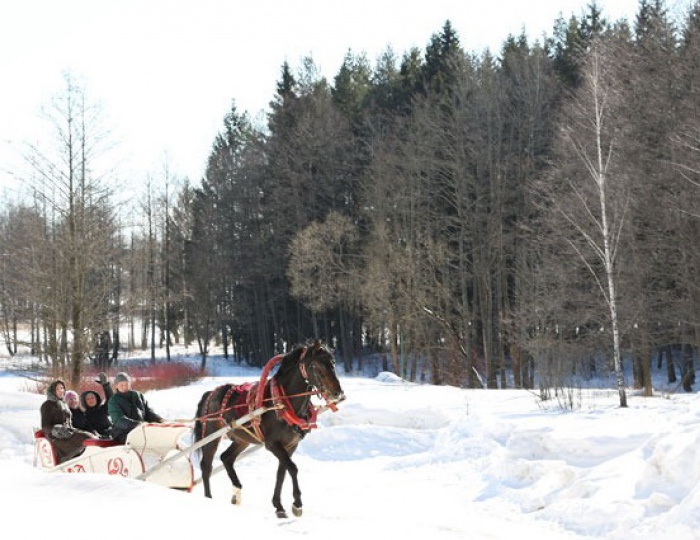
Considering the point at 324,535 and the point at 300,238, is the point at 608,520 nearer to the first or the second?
the point at 324,535

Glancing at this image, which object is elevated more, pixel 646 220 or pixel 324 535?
pixel 646 220

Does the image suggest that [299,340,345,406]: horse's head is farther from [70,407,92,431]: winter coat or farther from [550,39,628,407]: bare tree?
[550,39,628,407]: bare tree

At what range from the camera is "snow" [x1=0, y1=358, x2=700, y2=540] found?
18.7 ft

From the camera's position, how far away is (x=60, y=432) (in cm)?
1032

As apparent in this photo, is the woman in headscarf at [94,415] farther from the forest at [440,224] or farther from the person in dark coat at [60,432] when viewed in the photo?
the forest at [440,224]

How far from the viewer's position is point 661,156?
25375 millimetres

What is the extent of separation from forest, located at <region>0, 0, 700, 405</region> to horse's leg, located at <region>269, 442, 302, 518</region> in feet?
28.9

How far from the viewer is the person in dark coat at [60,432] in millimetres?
10336

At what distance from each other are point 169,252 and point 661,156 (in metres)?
35.3

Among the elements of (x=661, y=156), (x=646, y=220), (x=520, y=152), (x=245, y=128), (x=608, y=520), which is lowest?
(x=608, y=520)

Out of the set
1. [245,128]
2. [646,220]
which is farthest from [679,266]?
[245,128]

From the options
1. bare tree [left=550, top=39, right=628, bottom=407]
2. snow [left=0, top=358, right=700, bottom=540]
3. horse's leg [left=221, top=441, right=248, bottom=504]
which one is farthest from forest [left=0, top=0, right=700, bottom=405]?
horse's leg [left=221, top=441, right=248, bottom=504]

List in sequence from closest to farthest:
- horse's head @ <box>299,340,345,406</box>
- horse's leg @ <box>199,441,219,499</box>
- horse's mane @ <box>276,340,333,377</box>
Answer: horse's head @ <box>299,340,345,406</box> → horse's mane @ <box>276,340,333,377</box> → horse's leg @ <box>199,441,219,499</box>

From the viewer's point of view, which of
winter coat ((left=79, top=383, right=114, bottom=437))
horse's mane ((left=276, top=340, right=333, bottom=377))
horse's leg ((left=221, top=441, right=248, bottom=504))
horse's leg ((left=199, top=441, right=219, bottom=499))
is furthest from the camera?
winter coat ((left=79, top=383, right=114, bottom=437))
